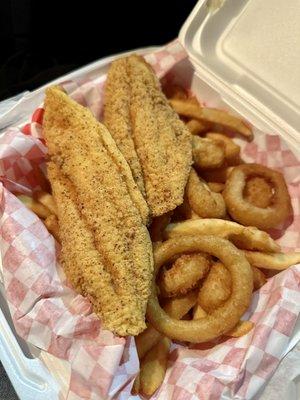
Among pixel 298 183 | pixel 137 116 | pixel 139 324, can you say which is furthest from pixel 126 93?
pixel 139 324

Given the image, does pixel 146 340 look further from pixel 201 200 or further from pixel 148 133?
pixel 148 133

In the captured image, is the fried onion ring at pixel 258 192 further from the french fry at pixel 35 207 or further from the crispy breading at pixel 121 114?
the french fry at pixel 35 207

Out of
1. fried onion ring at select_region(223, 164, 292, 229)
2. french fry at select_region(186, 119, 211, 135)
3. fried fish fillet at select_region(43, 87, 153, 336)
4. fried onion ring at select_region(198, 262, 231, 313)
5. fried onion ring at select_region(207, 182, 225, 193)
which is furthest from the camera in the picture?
french fry at select_region(186, 119, 211, 135)

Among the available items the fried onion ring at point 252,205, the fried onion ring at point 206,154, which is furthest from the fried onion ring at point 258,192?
the fried onion ring at point 206,154

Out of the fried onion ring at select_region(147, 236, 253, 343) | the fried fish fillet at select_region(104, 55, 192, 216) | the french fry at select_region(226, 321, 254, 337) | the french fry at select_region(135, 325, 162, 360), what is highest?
the fried fish fillet at select_region(104, 55, 192, 216)

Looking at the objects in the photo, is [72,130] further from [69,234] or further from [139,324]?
[139,324]

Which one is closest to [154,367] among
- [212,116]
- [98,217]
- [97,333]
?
[97,333]

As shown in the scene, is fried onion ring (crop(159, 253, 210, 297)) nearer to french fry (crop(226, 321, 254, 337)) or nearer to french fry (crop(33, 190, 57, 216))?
french fry (crop(226, 321, 254, 337))

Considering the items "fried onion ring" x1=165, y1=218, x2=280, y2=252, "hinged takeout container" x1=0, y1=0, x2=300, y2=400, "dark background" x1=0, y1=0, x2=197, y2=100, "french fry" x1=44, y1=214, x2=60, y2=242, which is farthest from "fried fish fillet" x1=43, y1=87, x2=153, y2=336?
"dark background" x1=0, y1=0, x2=197, y2=100
